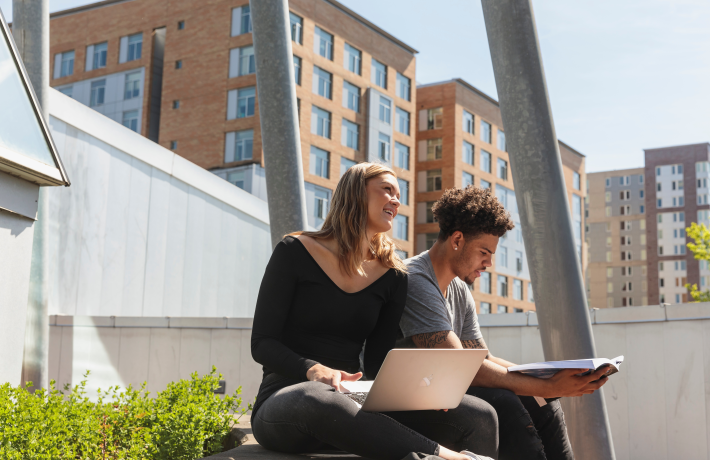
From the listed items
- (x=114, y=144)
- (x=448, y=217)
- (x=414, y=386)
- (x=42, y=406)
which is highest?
(x=114, y=144)

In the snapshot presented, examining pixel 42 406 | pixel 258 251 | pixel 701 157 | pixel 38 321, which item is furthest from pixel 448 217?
pixel 701 157

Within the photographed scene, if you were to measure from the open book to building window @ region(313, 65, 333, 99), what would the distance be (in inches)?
1440

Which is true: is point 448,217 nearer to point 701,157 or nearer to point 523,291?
point 523,291

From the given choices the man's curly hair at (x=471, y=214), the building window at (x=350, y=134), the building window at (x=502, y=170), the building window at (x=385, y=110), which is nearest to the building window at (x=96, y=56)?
the building window at (x=350, y=134)

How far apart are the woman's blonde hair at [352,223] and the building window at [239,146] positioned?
32935mm

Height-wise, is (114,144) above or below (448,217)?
above

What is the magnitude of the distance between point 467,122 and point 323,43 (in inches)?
632

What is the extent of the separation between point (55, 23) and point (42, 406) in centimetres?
4353

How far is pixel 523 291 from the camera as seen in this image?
55000 millimetres

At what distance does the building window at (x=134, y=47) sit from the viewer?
40406 mm

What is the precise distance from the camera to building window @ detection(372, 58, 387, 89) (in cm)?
4378

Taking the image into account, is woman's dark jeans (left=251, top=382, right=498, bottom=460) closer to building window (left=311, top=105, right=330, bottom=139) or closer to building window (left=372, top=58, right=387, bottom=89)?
building window (left=311, top=105, right=330, bottom=139)

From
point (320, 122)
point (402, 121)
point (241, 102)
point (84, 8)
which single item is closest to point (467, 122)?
point (402, 121)

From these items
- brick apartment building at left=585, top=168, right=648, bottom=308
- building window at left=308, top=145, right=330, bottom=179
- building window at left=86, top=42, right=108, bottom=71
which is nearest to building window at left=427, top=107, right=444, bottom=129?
building window at left=308, top=145, right=330, bottom=179
